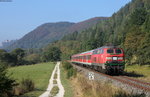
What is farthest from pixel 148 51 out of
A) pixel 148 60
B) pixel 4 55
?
pixel 4 55

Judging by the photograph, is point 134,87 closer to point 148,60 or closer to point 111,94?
point 111,94

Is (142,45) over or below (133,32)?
below

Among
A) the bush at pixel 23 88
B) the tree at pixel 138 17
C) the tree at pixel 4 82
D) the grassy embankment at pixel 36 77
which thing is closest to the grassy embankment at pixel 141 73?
the grassy embankment at pixel 36 77

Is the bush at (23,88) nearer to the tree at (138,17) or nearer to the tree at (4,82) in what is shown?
the tree at (4,82)

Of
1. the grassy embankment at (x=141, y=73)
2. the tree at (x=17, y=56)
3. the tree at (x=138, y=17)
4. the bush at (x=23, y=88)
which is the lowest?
the bush at (x=23, y=88)

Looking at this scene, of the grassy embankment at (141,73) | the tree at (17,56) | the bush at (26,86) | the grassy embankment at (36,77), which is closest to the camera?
the grassy embankment at (36,77)

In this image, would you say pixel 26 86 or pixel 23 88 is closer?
pixel 23 88

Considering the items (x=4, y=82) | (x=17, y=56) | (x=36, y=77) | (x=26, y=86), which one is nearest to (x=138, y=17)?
(x=36, y=77)

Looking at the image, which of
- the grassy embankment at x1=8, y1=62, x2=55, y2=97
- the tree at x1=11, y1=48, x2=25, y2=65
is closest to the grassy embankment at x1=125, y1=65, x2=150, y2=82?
the grassy embankment at x1=8, y1=62, x2=55, y2=97

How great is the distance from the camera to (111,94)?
1568cm

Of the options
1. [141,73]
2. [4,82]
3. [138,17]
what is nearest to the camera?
[4,82]

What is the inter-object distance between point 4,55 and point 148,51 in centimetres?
9888

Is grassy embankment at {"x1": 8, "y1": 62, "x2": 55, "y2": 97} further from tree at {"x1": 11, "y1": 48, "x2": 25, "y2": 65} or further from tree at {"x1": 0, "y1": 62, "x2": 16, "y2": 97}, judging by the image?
tree at {"x1": 11, "y1": 48, "x2": 25, "y2": 65}

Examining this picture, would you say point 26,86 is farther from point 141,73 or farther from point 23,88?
point 141,73
